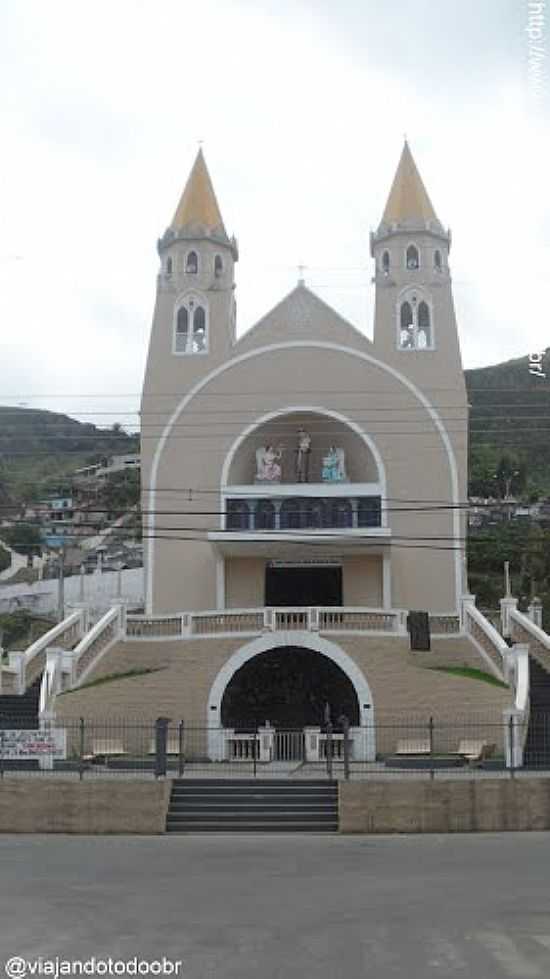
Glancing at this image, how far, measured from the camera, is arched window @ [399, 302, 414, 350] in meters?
35.2

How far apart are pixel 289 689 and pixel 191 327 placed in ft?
43.8

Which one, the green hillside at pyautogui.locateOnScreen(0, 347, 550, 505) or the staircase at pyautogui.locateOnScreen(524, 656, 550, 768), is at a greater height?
the green hillside at pyautogui.locateOnScreen(0, 347, 550, 505)

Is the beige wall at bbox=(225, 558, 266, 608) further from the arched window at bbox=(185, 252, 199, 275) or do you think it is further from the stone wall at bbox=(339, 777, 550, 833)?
the stone wall at bbox=(339, 777, 550, 833)

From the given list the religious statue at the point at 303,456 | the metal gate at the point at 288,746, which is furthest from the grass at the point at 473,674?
the religious statue at the point at 303,456

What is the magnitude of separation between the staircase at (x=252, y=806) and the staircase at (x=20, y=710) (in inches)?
283

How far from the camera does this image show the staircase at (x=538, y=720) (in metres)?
23.0

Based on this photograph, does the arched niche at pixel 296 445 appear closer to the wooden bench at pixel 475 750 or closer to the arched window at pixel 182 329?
the arched window at pixel 182 329

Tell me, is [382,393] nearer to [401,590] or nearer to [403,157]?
[401,590]

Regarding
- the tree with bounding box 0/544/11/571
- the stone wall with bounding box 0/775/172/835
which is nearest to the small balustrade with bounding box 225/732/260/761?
the stone wall with bounding box 0/775/172/835

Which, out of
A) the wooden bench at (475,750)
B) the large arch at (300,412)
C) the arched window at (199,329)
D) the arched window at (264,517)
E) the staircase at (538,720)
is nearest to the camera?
the staircase at (538,720)

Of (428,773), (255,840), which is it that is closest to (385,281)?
(428,773)

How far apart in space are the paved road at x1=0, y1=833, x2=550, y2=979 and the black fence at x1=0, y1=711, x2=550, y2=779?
3894 millimetres

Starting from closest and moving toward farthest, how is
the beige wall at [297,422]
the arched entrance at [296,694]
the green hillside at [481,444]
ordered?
1. the arched entrance at [296,694]
2. the beige wall at [297,422]
3. the green hillside at [481,444]

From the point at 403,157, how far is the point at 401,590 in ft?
52.6
